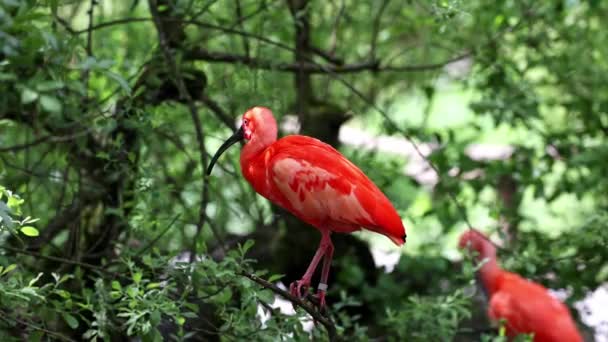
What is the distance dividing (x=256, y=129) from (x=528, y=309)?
98.0 inches

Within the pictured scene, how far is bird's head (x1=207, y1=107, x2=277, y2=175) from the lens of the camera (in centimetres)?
331

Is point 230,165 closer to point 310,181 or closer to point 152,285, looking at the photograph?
point 152,285

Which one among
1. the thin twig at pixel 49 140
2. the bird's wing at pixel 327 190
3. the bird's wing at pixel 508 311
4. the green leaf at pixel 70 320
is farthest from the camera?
the bird's wing at pixel 508 311

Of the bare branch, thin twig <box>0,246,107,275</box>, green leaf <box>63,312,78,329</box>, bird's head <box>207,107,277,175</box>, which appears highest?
the bare branch

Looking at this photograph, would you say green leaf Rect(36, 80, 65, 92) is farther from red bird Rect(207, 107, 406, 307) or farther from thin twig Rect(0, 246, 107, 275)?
thin twig Rect(0, 246, 107, 275)

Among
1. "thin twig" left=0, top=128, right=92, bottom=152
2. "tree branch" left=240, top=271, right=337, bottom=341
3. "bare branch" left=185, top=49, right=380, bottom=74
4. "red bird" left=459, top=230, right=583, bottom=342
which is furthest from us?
"red bird" left=459, top=230, right=583, bottom=342

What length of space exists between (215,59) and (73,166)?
79cm

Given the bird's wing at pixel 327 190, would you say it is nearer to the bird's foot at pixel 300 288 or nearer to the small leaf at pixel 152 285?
the bird's foot at pixel 300 288

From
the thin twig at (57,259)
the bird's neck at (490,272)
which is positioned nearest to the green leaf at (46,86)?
the thin twig at (57,259)

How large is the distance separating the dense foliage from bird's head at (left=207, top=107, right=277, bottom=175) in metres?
0.31

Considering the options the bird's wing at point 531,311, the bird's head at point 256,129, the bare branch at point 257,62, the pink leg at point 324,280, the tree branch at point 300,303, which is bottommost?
the tree branch at point 300,303

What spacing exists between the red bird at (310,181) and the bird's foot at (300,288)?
201 mm

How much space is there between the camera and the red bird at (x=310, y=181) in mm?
3270

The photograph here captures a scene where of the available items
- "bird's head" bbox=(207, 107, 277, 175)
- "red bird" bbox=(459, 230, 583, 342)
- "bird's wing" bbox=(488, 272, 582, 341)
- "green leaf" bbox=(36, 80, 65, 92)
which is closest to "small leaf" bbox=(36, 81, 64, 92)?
"green leaf" bbox=(36, 80, 65, 92)
